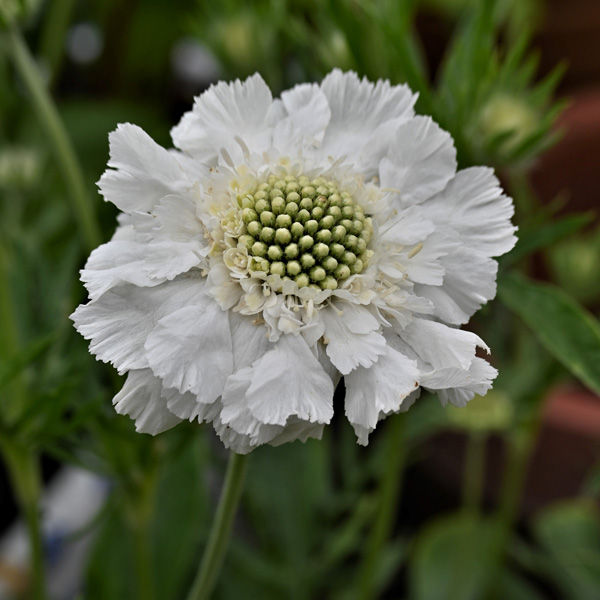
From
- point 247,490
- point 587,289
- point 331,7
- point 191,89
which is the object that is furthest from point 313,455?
point 191,89

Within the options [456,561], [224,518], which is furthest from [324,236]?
[456,561]

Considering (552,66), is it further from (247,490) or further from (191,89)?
(247,490)

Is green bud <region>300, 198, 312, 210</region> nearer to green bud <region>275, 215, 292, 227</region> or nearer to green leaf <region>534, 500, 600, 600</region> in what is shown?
green bud <region>275, 215, 292, 227</region>

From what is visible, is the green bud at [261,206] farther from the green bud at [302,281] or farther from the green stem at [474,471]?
the green stem at [474,471]

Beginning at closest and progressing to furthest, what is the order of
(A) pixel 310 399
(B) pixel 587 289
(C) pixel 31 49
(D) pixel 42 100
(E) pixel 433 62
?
(A) pixel 310 399
(D) pixel 42 100
(B) pixel 587 289
(C) pixel 31 49
(E) pixel 433 62

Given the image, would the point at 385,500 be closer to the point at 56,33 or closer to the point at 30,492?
the point at 30,492

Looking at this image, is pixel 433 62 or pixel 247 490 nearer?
pixel 247 490
